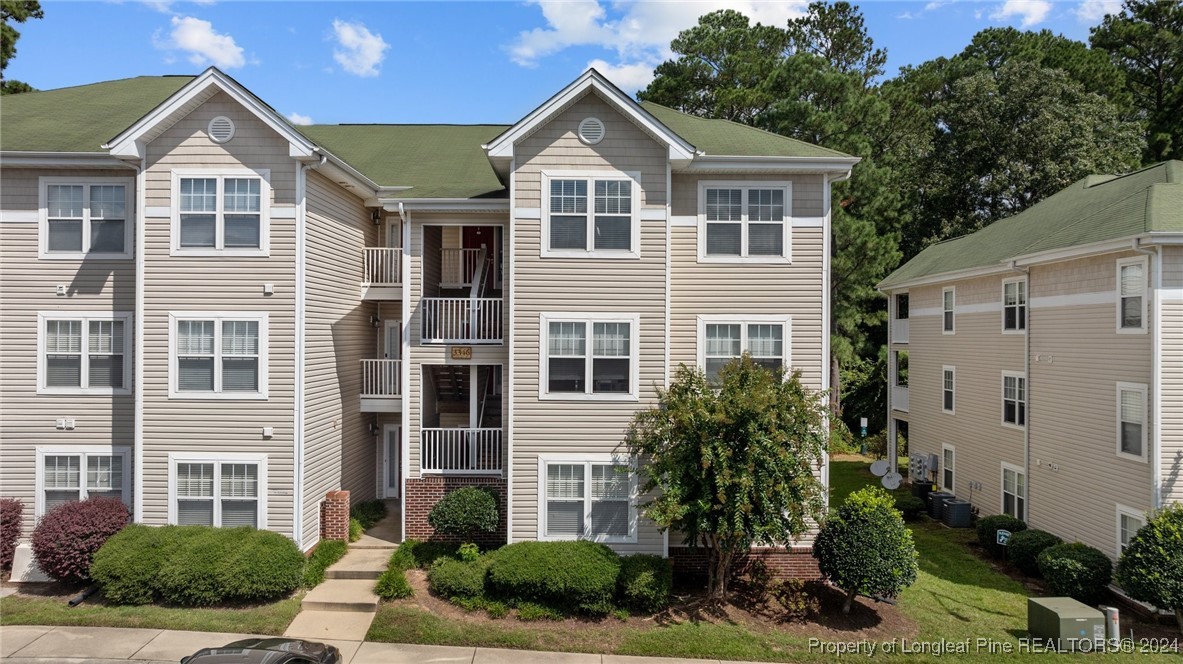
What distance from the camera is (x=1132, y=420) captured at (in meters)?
13.4

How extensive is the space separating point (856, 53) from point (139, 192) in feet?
128

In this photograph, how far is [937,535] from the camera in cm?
1848

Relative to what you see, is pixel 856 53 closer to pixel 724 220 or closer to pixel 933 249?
pixel 933 249

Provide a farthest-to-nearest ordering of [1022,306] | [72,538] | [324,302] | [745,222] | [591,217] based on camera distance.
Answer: [1022,306] → [324,302] → [745,222] → [591,217] → [72,538]

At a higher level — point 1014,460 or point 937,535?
point 1014,460

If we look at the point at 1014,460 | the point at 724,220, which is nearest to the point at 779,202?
the point at 724,220

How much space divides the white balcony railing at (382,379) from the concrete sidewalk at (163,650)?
635cm

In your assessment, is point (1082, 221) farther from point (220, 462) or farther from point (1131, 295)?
point (220, 462)

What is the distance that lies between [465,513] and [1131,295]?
48.1 ft

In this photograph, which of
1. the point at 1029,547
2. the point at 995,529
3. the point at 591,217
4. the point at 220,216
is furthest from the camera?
the point at 995,529

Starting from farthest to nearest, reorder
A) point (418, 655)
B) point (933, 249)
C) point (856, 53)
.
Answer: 1. point (856, 53)
2. point (933, 249)
3. point (418, 655)

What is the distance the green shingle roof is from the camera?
526 inches

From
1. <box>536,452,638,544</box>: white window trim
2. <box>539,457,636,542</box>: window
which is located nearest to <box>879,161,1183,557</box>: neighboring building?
<box>536,452,638,544</box>: white window trim

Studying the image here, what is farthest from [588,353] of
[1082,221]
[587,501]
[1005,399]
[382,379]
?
[1082,221]
